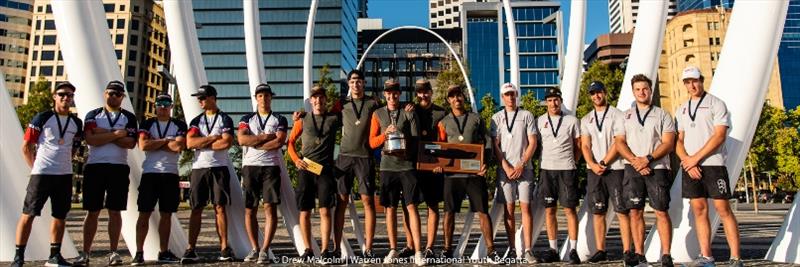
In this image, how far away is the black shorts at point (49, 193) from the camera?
5.70 metres

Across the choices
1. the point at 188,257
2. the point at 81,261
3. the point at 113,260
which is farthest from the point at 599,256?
the point at 81,261

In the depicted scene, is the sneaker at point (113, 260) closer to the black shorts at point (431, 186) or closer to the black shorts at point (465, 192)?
the black shorts at point (431, 186)

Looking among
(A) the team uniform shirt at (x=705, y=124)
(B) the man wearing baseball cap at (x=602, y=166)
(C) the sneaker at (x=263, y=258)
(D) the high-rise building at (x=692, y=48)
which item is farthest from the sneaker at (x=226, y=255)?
(D) the high-rise building at (x=692, y=48)

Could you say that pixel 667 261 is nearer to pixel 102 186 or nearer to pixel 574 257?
pixel 574 257

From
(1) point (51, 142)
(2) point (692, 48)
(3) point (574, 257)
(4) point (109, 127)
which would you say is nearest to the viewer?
(1) point (51, 142)

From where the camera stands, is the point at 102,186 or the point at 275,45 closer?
the point at 102,186

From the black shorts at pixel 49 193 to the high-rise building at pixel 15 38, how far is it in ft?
324

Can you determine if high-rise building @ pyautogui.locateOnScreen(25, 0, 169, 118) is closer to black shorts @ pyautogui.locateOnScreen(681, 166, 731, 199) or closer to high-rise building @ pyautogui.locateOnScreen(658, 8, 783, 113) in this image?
high-rise building @ pyautogui.locateOnScreen(658, 8, 783, 113)

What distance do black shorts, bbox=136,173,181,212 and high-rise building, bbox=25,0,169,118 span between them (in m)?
88.4

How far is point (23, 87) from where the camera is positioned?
87500 millimetres

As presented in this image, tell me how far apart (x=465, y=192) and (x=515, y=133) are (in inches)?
38.3

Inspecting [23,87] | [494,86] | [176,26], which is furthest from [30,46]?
[176,26]

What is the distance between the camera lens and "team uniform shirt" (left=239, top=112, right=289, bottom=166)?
21.8 feet

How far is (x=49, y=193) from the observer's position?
18.9 feet
